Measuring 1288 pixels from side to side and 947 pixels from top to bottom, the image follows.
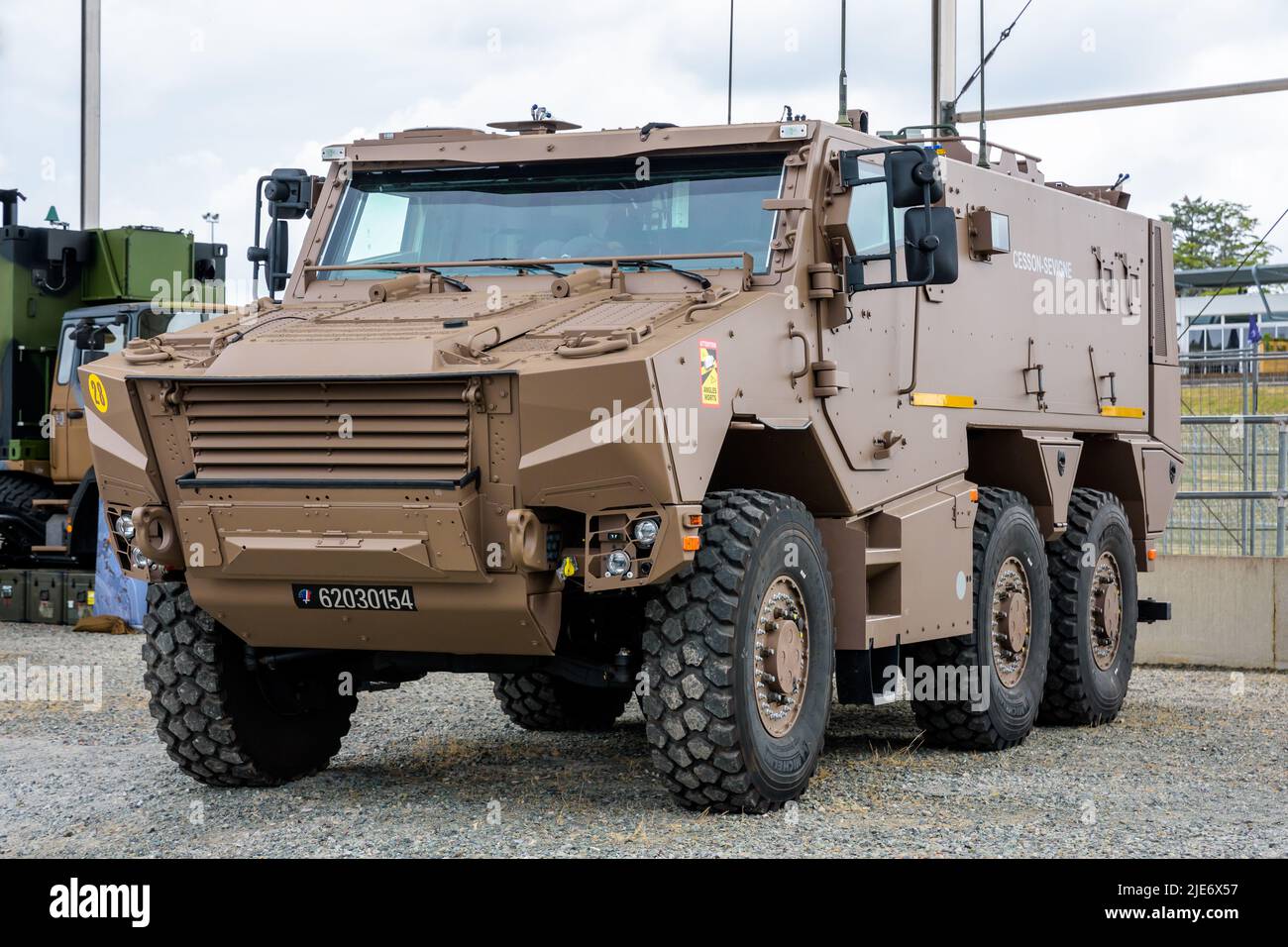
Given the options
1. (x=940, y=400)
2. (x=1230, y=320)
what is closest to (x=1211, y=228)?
(x=1230, y=320)

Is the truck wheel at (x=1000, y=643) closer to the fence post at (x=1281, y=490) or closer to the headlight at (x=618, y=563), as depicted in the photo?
the headlight at (x=618, y=563)

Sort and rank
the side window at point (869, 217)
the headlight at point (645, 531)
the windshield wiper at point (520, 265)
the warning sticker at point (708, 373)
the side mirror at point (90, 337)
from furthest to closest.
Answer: the side mirror at point (90, 337)
the side window at point (869, 217)
the windshield wiper at point (520, 265)
the warning sticker at point (708, 373)
the headlight at point (645, 531)

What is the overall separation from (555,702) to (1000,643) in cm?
250

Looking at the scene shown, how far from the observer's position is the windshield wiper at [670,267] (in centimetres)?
783

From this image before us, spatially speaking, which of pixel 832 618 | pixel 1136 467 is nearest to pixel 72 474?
pixel 1136 467

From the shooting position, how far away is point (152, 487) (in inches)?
292

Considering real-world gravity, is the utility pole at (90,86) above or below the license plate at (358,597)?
above

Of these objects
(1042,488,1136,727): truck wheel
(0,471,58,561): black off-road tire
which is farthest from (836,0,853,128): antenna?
(0,471,58,561): black off-road tire

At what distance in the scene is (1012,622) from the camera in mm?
9977

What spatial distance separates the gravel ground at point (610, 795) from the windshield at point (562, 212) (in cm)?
240

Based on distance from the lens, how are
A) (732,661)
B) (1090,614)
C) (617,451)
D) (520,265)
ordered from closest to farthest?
(617,451), (732,661), (520,265), (1090,614)

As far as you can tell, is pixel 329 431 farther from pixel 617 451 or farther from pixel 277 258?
pixel 277 258

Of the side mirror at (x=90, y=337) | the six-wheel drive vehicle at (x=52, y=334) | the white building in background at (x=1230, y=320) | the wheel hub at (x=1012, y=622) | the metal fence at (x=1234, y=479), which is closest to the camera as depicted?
the wheel hub at (x=1012, y=622)

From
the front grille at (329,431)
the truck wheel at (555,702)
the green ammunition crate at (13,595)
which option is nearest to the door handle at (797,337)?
the front grille at (329,431)
